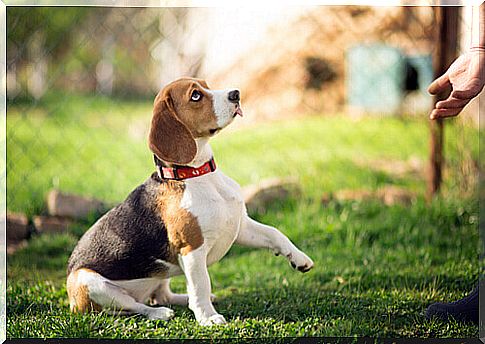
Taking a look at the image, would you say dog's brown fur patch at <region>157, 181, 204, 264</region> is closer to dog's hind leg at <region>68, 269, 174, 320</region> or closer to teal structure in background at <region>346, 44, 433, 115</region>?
dog's hind leg at <region>68, 269, 174, 320</region>

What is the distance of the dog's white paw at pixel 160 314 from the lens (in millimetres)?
3115

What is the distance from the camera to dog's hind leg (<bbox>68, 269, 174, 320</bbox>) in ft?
10.2

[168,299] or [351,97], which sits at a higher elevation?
[351,97]

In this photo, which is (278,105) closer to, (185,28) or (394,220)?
(185,28)

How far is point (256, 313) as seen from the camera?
329 cm

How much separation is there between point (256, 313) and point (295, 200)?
82.5 inches

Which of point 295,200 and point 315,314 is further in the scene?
point 295,200

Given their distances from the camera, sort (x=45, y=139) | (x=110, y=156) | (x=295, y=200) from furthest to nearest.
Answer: (x=45, y=139) < (x=110, y=156) < (x=295, y=200)

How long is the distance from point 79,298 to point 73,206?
2.12 metres

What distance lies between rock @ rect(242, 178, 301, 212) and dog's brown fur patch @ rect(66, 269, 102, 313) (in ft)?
6.99

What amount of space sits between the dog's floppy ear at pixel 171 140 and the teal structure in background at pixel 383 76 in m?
5.76

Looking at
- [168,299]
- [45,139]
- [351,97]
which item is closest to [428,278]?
[168,299]

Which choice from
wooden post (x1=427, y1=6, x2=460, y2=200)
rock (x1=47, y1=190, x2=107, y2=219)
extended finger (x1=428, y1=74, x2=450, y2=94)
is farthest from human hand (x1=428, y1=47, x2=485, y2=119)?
rock (x1=47, y1=190, x2=107, y2=219)

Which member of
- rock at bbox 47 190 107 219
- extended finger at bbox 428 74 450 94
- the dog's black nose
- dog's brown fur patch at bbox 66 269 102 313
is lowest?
dog's brown fur patch at bbox 66 269 102 313
